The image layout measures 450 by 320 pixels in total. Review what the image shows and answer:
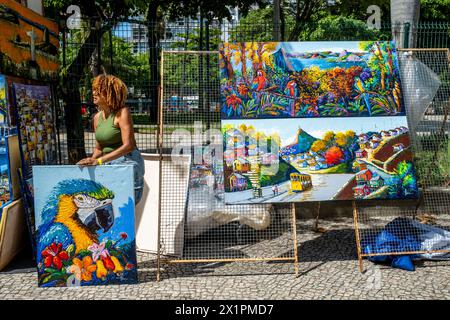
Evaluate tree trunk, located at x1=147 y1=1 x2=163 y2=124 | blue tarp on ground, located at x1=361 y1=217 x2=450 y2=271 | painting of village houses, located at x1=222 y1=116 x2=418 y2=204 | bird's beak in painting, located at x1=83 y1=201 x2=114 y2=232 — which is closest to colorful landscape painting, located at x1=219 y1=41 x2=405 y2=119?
painting of village houses, located at x1=222 y1=116 x2=418 y2=204

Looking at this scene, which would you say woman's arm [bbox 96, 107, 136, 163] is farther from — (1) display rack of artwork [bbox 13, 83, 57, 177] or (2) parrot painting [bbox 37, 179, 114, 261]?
(1) display rack of artwork [bbox 13, 83, 57, 177]

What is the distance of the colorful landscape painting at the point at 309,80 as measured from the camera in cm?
431

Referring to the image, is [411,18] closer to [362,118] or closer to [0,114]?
[362,118]

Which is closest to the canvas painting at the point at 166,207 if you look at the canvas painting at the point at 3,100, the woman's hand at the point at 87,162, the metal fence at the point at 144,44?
the woman's hand at the point at 87,162

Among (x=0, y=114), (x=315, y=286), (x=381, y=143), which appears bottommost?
(x=315, y=286)

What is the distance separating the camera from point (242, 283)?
4.09 meters

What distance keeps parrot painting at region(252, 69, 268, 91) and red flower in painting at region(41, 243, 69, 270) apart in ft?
7.59

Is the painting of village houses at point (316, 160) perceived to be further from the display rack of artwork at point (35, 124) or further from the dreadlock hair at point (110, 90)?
the display rack of artwork at point (35, 124)

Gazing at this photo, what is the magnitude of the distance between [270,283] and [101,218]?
64.4 inches

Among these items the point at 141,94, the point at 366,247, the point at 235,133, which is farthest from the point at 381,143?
the point at 141,94

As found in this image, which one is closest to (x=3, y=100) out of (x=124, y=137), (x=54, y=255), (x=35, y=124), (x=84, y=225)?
(x=35, y=124)

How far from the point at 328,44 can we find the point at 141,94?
294 centimetres

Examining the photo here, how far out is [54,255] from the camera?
3.91 metres

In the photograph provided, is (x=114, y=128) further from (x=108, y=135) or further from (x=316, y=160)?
(x=316, y=160)
